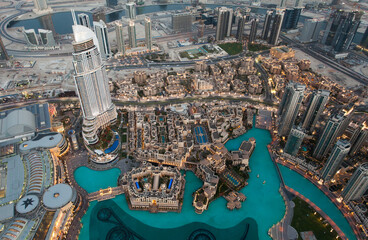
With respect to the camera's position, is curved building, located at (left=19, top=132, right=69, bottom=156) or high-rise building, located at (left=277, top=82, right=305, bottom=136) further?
high-rise building, located at (left=277, top=82, right=305, bottom=136)

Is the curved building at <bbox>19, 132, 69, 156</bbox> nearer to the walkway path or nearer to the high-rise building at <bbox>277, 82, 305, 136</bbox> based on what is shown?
the walkway path

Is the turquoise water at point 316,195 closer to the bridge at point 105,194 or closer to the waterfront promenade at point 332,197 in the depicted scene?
the waterfront promenade at point 332,197

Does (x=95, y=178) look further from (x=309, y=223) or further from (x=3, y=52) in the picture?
(x=3, y=52)

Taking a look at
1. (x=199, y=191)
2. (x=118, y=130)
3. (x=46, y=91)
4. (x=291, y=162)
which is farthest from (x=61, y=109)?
(x=291, y=162)

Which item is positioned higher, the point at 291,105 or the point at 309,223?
the point at 291,105

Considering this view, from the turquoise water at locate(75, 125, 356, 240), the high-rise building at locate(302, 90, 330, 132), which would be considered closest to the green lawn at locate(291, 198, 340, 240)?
the turquoise water at locate(75, 125, 356, 240)

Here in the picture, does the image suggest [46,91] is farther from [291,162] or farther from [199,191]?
[291,162]

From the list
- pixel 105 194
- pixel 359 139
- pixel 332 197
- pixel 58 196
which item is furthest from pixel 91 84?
pixel 359 139
